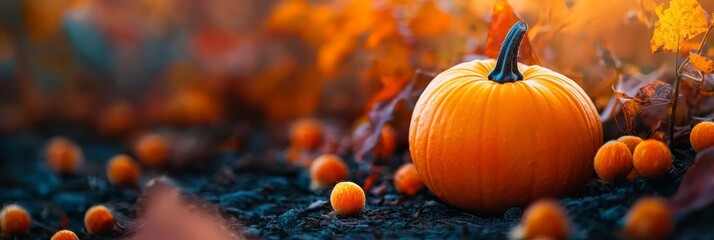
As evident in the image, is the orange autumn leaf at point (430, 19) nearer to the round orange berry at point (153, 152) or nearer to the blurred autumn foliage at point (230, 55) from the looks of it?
the blurred autumn foliage at point (230, 55)

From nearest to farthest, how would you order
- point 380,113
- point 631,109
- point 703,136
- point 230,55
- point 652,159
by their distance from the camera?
point 652,159, point 703,136, point 631,109, point 380,113, point 230,55

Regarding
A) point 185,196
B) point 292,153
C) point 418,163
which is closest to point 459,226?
point 418,163

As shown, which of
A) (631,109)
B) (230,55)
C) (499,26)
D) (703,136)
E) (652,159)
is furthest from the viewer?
(230,55)

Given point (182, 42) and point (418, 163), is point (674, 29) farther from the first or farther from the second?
point (182, 42)

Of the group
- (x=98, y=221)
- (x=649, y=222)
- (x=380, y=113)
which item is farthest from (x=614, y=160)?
Result: (x=98, y=221)

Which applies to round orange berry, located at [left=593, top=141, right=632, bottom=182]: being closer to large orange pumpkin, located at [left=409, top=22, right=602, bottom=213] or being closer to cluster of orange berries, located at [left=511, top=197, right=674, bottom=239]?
large orange pumpkin, located at [left=409, top=22, right=602, bottom=213]

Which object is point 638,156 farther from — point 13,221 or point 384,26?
point 13,221
